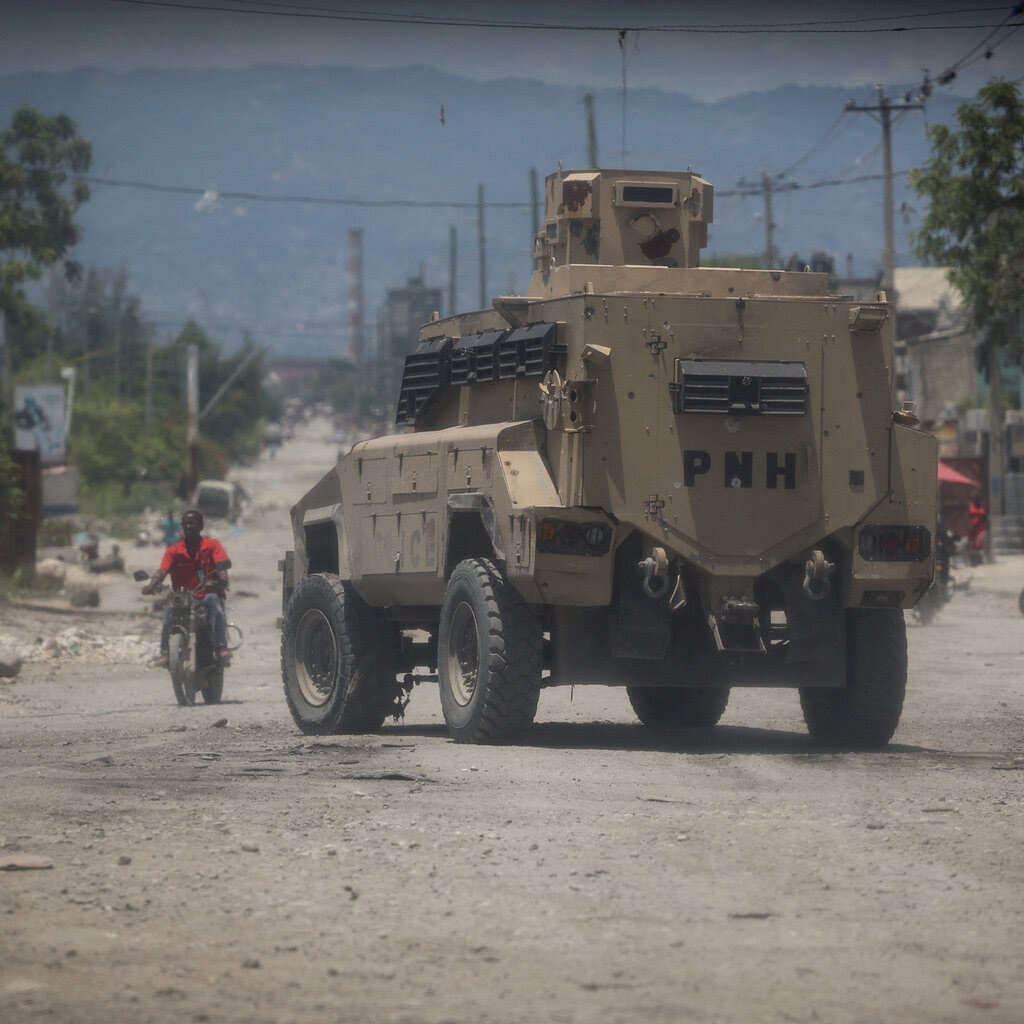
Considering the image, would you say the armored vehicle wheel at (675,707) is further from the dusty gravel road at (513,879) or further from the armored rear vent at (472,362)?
the armored rear vent at (472,362)

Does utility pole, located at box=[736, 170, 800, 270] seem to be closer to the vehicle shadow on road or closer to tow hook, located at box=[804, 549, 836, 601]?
the vehicle shadow on road

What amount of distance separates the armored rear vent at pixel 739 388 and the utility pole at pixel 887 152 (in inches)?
1215

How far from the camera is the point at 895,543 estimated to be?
12.3m

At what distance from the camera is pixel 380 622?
14.6 metres

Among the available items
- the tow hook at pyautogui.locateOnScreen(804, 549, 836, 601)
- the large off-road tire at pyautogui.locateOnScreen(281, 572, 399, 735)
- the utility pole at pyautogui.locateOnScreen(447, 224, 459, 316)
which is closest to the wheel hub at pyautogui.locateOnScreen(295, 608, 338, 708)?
the large off-road tire at pyautogui.locateOnScreen(281, 572, 399, 735)

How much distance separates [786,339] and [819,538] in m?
1.26

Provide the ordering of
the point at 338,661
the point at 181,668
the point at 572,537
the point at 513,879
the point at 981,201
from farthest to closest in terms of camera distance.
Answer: the point at 981,201 < the point at 181,668 < the point at 338,661 < the point at 572,537 < the point at 513,879

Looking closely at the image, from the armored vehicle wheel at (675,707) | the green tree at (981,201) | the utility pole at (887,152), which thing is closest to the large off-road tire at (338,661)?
the armored vehicle wheel at (675,707)

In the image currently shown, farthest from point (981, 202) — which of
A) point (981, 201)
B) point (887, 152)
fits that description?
point (887, 152)

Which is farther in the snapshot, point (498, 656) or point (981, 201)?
point (981, 201)

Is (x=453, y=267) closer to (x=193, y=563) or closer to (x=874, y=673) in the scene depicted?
(x=193, y=563)

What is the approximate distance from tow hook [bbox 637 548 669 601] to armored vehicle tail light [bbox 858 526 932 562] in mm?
1344

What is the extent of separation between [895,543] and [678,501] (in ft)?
4.88

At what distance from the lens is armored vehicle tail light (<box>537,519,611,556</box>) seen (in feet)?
38.0
